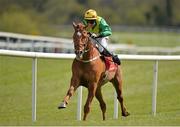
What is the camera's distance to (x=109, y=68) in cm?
1062

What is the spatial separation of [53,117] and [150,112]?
70.8 inches

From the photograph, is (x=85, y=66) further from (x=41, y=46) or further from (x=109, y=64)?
(x=41, y=46)

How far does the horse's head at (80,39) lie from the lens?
9438 millimetres

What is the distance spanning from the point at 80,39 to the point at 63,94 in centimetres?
455

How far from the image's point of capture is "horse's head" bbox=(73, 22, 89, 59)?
944cm

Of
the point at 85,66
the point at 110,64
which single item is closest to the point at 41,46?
the point at 110,64

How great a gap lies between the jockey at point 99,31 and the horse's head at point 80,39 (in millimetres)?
812

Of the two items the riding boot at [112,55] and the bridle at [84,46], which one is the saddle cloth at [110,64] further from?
the bridle at [84,46]

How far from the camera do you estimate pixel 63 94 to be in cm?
1391

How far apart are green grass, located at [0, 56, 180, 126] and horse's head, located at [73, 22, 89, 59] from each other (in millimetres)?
1360

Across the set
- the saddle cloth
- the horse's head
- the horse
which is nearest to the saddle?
the saddle cloth

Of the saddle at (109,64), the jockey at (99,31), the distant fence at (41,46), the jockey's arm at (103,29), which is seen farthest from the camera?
the distant fence at (41,46)

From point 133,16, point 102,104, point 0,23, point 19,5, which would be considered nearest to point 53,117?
point 102,104

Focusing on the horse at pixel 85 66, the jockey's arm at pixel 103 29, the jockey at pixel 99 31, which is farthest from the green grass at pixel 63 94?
the jockey's arm at pixel 103 29
